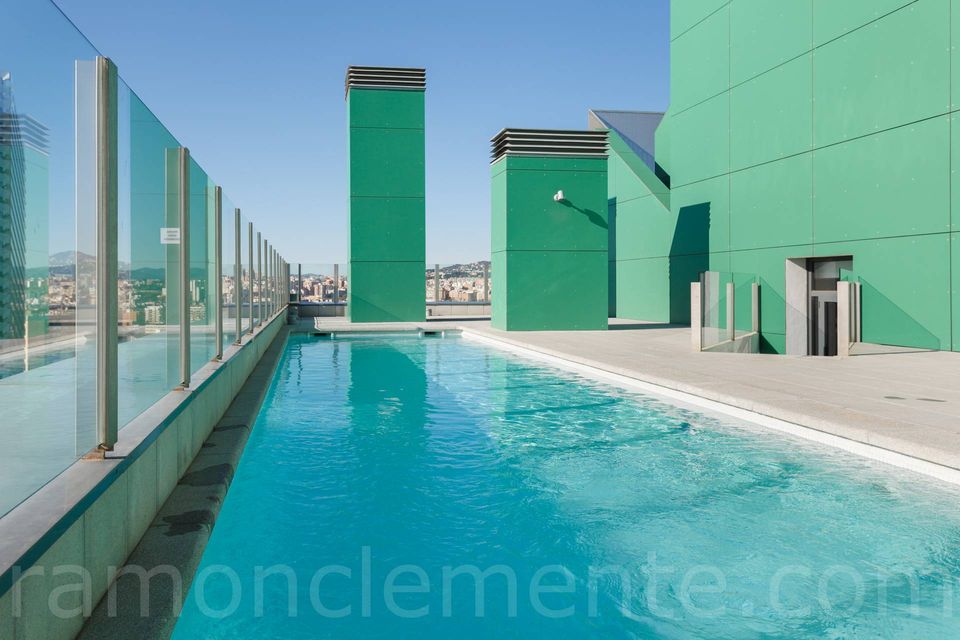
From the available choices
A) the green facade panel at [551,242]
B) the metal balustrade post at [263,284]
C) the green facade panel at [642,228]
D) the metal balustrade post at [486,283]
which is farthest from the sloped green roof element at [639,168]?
the metal balustrade post at [263,284]

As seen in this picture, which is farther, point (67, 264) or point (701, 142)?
point (701, 142)

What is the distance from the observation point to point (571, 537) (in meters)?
3.92

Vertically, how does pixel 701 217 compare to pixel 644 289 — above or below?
above

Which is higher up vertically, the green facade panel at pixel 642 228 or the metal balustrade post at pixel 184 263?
the green facade panel at pixel 642 228

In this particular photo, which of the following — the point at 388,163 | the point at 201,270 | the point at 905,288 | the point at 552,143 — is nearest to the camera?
the point at 201,270

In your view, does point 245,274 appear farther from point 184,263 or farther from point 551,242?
point 551,242

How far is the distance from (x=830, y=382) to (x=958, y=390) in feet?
3.90

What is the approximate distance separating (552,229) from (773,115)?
5.08 meters

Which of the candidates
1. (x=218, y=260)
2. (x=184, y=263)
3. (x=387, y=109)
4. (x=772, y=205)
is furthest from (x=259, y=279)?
(x=387, y=109)

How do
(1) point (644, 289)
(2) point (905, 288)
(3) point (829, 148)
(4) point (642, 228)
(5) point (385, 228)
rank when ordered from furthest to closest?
1. (1) point (644, 289)
2. (4) point (642, 228)
3. (5) point (385, 228)
4. (3) point (829, 148)
5. (2) point (905, 288)

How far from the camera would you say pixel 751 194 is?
15.4 metres

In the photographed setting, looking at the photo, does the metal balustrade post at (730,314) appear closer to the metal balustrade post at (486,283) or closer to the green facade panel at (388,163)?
the green facade panel at (388,163)

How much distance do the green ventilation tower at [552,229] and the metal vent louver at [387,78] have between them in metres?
4.84

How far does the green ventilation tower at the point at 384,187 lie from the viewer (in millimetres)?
20781
